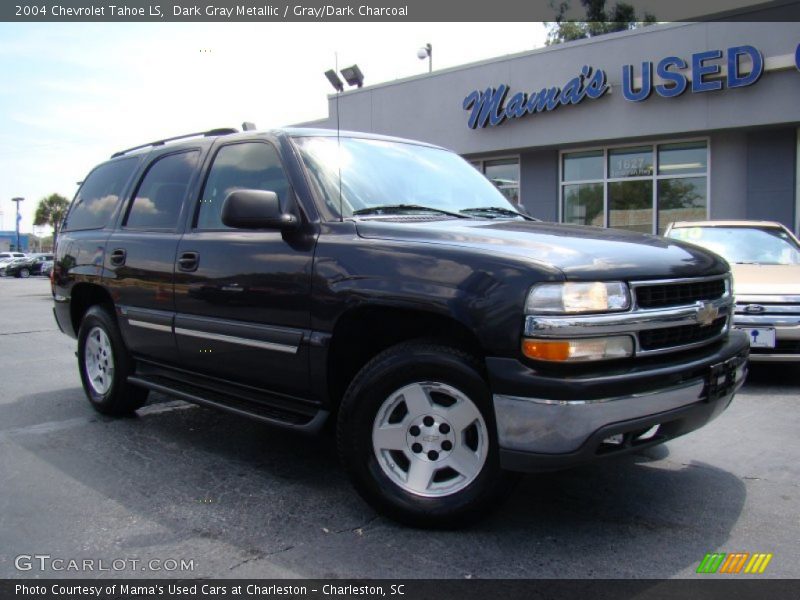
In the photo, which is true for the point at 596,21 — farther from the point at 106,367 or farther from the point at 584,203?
the point at 106,367

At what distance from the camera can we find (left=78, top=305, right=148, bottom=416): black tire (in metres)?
4.93

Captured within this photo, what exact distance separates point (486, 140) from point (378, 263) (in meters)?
14.1

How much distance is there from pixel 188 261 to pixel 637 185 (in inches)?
494

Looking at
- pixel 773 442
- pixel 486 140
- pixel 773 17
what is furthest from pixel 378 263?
pixel 486 140

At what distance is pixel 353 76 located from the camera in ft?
63.2

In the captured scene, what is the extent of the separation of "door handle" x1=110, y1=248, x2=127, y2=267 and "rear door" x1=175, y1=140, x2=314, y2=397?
0.77 metres

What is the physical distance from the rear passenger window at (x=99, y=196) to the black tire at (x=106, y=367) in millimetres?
735

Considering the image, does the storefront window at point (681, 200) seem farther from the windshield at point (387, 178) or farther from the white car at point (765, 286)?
the windshield at point (387, 178)

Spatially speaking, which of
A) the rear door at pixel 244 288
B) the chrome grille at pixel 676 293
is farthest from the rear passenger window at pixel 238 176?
the chrome grille at pixel 676 293

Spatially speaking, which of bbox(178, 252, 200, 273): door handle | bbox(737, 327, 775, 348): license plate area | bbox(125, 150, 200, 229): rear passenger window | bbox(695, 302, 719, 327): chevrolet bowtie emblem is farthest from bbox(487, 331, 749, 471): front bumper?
bbox(737, 327, 775, 348): license plate area

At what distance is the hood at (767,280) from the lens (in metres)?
5.95

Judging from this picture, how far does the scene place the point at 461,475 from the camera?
119 inches

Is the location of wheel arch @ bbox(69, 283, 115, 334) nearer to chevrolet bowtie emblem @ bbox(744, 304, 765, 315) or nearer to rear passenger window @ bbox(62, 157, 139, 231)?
rear passenger window @ bbox(62, 157, 139, 231)

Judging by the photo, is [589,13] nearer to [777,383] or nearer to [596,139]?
[596,139]
